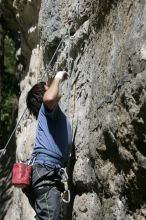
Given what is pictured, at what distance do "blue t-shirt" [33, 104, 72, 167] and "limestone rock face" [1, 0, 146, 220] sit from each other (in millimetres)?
155

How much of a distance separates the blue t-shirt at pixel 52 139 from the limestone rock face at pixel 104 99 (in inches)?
6.1

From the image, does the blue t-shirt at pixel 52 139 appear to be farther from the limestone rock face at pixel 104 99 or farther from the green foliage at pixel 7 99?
the green foliage at pixel 7 99

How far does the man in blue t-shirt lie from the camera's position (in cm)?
484

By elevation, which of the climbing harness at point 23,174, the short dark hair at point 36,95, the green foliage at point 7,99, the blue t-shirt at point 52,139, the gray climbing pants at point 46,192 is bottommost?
the green foliage at point 7,99

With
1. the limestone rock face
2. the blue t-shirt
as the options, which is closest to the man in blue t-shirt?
the blue t-shirt

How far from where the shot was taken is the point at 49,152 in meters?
4.93

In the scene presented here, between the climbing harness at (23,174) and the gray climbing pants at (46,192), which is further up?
the climbing harness at (23,174)

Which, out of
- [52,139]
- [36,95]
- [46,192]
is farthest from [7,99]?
[46,192]

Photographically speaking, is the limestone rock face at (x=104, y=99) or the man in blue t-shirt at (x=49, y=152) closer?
the limestone rock face at (x=104, y=99)

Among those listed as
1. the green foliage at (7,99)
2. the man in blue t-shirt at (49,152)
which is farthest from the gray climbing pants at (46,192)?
the green foliage at (7,99)

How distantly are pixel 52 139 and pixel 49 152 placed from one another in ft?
0.41

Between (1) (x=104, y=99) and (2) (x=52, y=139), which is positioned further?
(2) (x=52, y=139)

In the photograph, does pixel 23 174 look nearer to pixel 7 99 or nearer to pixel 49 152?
pixel 49 152

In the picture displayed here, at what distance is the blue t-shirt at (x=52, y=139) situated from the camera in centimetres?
493
